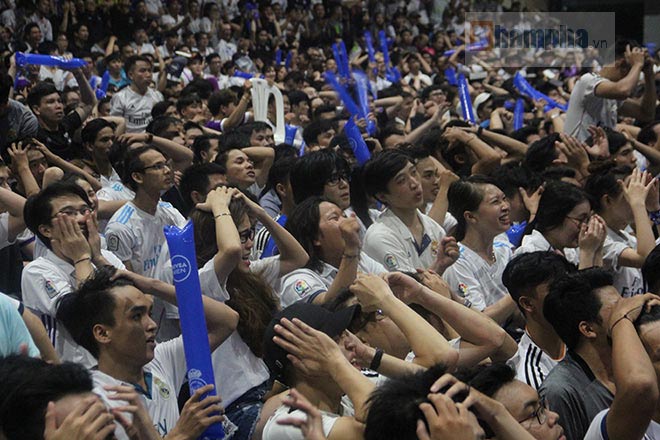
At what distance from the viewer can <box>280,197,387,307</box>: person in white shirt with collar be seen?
4.41m

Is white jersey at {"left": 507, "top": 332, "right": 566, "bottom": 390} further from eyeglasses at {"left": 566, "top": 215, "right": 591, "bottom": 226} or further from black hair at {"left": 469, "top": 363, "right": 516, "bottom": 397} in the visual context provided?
eyeglasses at {"left": 566, "top": 215, "right": 591, "bottom": 226}

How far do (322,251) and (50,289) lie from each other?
1281mm

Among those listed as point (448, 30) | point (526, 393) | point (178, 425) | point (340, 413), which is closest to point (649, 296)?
point (526, 393)

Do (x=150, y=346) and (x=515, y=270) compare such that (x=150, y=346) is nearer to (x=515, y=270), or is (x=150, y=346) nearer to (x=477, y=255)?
(x=515, y=270)

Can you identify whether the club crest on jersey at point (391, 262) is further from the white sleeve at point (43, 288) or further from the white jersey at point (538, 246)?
the white sleeve at point (43, 288)

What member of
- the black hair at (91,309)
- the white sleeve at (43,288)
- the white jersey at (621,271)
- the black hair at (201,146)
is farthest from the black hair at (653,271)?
the black hair at (201,146)

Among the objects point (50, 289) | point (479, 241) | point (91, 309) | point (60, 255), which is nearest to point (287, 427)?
point (91, 309)

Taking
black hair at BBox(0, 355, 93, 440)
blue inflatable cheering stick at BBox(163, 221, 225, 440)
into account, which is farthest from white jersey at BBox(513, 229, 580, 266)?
black hair at BBox(0, 355, 93, 440)

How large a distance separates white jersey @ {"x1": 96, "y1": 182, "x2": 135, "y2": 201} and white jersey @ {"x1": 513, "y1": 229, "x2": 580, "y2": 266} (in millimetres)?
2384

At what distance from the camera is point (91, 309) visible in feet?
11.6

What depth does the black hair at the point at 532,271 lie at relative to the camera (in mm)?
4078

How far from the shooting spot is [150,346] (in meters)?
3.47

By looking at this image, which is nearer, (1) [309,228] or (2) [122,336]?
(2) [122,336]

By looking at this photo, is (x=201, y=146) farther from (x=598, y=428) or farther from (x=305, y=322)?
(x=598, y=428)
